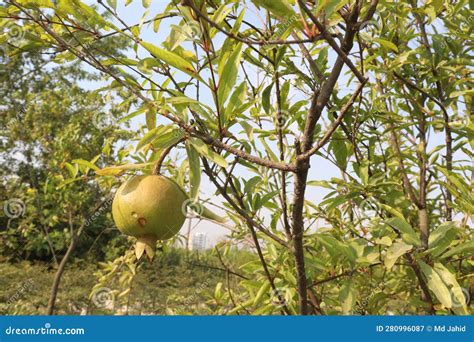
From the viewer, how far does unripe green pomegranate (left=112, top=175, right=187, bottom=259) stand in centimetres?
75

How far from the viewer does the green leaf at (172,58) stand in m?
0.79

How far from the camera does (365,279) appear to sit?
151 cm

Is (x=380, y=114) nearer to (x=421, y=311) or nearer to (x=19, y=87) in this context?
(x=421, y=311)

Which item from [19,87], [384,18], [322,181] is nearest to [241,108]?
[322,181]

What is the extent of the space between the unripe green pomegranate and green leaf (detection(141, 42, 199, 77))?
0.67 ft

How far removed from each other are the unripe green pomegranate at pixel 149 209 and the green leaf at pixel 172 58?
205mm

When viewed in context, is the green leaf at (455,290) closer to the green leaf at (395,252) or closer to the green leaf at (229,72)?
the green leaf at (395,252)

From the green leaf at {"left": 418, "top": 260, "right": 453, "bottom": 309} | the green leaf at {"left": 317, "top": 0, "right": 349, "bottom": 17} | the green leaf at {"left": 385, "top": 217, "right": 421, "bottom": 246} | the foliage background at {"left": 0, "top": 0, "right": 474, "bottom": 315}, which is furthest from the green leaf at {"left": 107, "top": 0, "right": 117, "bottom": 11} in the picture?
the green leaf at {"left": 418, "top": 260, "right": 453, "bottom": 309}

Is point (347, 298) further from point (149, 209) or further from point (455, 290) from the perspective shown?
point (149, 209)

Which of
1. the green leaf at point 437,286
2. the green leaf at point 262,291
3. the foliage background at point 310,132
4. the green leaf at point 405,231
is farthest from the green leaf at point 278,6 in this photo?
the green leaf at point 262,291

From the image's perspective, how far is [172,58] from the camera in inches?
31.9

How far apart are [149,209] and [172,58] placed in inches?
11.2

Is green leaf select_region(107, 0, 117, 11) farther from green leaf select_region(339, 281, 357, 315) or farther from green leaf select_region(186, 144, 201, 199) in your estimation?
green leaf select_region(339, 281, 357, 315)

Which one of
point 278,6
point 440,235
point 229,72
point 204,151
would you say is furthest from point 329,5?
point 440,235
